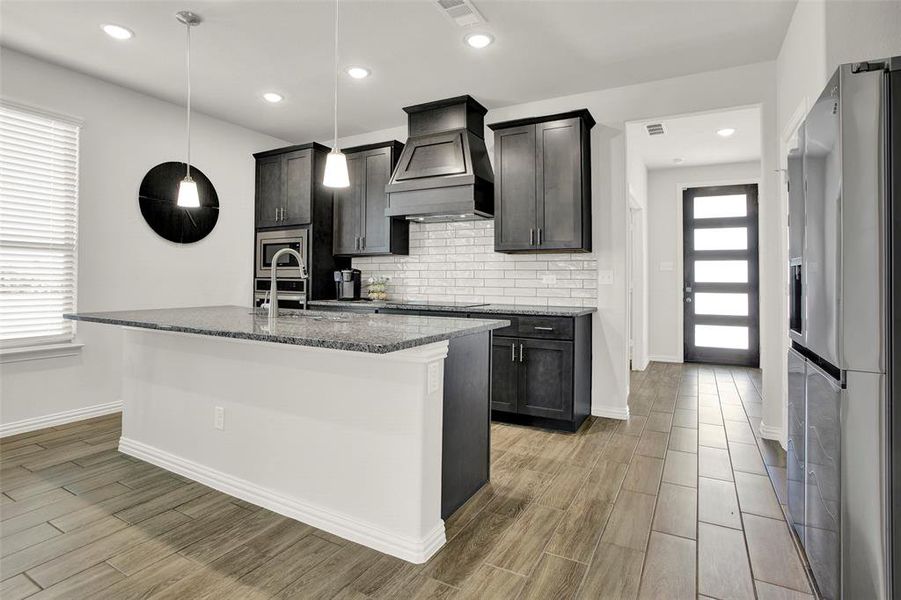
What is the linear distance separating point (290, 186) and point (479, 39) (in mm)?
2676

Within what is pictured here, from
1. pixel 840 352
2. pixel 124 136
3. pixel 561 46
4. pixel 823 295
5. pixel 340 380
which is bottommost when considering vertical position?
pixel 340 380

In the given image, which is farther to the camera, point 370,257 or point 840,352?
point 370,257

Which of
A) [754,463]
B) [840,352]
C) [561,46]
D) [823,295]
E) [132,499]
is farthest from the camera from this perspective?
[561,46]

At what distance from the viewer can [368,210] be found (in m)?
4.86

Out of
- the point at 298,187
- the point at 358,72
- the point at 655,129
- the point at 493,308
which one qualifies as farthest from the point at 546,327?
the point at 298,187

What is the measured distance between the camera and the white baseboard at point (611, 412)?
3.94 metres

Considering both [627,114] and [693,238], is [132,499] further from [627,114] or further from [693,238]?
[693,238]

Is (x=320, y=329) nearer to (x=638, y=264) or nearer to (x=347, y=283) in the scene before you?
(x=347, y=283)

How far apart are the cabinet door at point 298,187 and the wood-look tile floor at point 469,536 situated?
103 inches

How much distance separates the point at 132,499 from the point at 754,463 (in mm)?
3553

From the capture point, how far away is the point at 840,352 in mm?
1424

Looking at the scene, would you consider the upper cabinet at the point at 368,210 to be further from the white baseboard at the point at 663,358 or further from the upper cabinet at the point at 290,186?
the white baseboard at the point at 663,358

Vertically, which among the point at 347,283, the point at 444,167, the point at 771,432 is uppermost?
the point at 444,167

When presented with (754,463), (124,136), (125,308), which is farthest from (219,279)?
(754,463)
